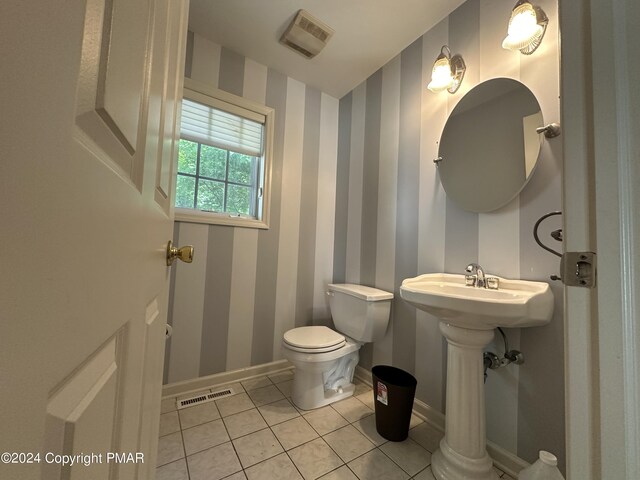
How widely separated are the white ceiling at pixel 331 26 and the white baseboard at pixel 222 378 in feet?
7.62

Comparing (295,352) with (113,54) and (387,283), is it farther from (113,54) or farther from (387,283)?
(113,54)

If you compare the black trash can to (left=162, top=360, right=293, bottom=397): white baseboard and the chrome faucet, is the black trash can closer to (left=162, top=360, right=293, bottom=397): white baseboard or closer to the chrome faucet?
the chrome faucet

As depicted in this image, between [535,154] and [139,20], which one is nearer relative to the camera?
[139,20]

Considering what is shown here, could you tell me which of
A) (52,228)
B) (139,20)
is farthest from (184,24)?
(52,228)

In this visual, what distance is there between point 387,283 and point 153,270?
1.48m

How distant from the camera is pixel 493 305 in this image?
33.3 inches

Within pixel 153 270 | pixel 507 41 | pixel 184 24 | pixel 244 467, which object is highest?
pixel 507 41

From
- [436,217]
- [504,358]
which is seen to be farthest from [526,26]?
[504,358]

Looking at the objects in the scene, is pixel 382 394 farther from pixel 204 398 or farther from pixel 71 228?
pixel 71 228

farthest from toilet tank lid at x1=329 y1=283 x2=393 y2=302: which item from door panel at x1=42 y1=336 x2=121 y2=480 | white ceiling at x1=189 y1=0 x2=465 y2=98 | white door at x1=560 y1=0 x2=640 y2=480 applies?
white ceiling at x1=189 y1=0 x2=465 y2=98

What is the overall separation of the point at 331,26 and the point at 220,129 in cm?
101

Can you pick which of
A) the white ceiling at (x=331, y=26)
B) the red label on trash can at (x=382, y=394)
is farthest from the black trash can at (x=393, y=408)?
the white ceiling at (x=331, y=26)

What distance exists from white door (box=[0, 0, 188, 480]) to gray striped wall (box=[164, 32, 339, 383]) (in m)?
1.36

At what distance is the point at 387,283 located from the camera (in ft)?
5.65
